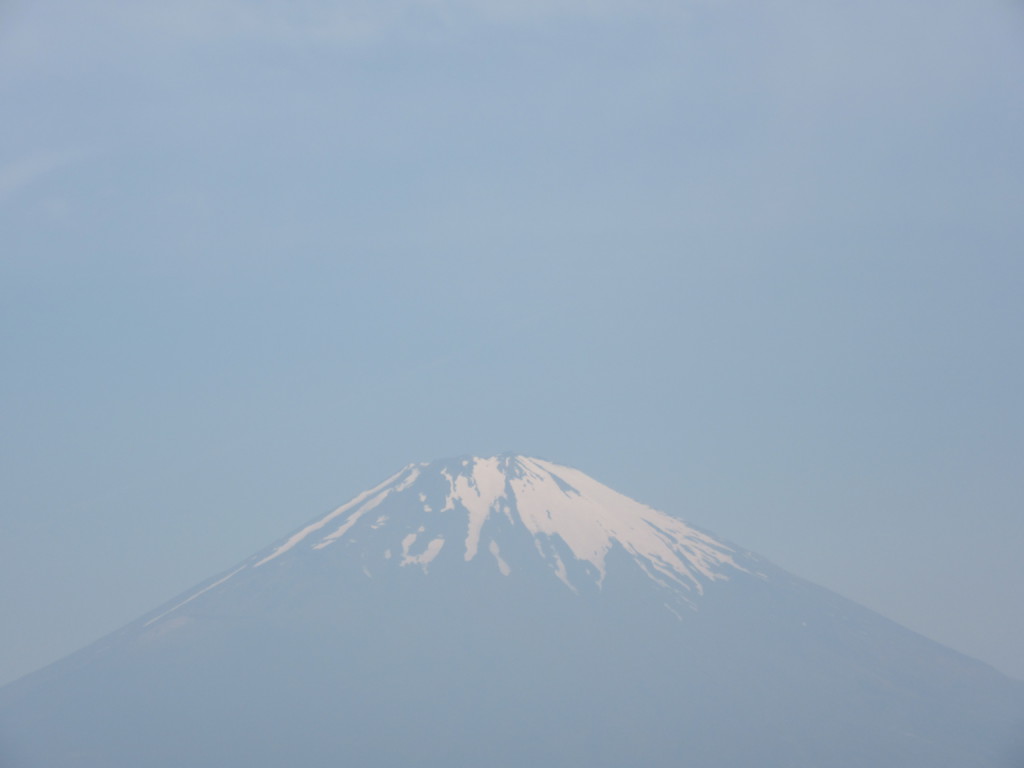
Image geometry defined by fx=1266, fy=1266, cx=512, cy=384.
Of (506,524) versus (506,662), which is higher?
(506,524)

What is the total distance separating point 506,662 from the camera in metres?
80.1

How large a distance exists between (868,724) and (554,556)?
2420cm

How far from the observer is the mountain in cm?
7231

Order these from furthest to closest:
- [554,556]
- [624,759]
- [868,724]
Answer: [554,556] < [868,724] < [624,759]

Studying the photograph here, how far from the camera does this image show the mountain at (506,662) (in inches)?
2847

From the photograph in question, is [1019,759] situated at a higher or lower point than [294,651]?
lower

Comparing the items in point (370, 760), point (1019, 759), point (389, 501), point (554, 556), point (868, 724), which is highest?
point (389, 501)

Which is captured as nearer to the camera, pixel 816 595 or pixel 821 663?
pixel 821 663

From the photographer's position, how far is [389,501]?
9456 centimetres

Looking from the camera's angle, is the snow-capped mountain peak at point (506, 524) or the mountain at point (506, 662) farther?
the snow-capped mountain peak at point (506, 524)

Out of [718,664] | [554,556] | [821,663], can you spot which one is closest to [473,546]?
[554,556]

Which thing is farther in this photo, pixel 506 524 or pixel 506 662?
pixel 506 524

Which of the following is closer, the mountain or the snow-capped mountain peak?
the mountain

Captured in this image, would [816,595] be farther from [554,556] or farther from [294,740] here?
[294,740]
